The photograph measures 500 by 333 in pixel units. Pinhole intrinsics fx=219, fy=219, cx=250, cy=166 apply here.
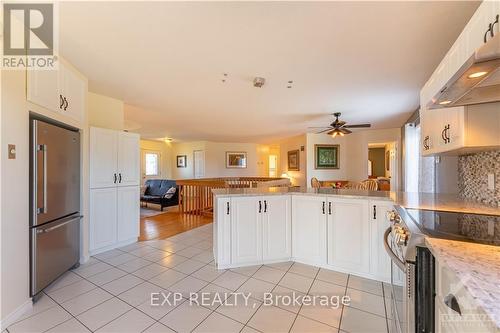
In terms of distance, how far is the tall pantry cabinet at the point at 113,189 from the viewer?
3.04m

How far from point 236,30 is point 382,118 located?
4.47 meters

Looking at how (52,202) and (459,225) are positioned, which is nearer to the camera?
(459,225)

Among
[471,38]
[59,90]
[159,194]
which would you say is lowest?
[159,194]

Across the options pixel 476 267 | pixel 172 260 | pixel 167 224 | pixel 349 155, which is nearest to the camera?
pixel 476 267

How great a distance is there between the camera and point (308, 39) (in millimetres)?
1945

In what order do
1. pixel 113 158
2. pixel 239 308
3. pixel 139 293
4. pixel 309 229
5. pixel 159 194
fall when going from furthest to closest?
pixel 159 194 < pixel 113 158 < pixel 309 229 < pixel 139 293 < pixel 239 308

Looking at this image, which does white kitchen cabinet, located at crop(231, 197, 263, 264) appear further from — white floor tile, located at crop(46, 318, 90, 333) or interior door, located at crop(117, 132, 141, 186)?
interior door, located at crop(117, 132, 141, 186)

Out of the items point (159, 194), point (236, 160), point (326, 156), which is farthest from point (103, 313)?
point (236, 160)

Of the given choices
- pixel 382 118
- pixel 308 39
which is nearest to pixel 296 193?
pixel 308 39

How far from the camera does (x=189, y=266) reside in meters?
2.71

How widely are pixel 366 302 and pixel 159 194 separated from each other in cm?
639

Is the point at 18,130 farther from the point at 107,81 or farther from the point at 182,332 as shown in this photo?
the point at 182,332

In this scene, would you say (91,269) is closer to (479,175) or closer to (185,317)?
(185,317)

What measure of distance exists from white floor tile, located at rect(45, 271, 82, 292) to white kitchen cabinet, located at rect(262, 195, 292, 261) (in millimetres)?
2116
